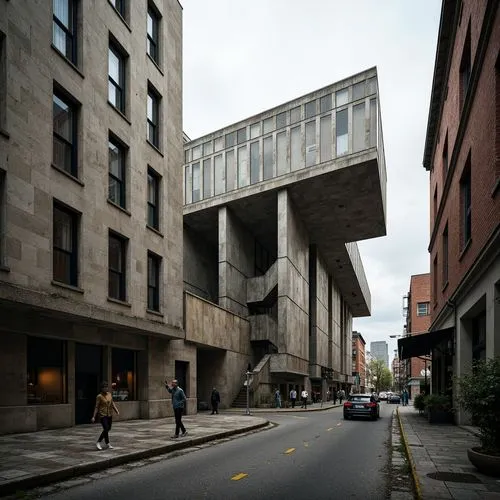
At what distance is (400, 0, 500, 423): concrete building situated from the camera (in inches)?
568

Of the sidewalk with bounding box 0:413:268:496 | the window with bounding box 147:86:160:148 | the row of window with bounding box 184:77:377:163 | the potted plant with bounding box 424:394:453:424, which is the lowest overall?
the potted plant with bounding box 424:394:453:424

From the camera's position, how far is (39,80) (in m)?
16.6

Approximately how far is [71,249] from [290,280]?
2592 centimetres

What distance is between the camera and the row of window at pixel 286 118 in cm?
3925

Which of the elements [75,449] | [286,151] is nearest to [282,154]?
[286,151]

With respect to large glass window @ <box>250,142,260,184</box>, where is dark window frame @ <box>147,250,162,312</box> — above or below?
below

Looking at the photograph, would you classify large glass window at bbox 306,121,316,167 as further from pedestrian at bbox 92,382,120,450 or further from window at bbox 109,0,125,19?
pedestrian at bbox 92,382,120,450

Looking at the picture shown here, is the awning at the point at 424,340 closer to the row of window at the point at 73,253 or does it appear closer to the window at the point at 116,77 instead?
the row of window at the point at 73,253

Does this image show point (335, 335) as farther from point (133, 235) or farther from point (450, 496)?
point (450, 496)

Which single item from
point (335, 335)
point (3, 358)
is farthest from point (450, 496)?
point (335, 335)

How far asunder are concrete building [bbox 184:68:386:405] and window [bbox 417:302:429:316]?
107 feet

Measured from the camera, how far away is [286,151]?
42125mm

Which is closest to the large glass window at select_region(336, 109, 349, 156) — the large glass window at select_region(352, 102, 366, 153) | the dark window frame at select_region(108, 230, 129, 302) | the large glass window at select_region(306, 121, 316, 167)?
the large glass window at select_region(352, 102, 366, 153)

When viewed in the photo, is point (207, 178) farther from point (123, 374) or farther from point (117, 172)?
point (123, 374)
